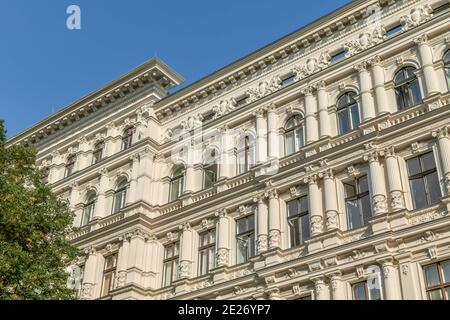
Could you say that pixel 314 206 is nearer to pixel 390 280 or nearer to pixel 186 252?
pixel 390 280

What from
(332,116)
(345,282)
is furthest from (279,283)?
(332,116)

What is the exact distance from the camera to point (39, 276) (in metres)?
20.8

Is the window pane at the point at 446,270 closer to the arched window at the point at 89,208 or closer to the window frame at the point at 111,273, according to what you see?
the window frame at the point at 111,273

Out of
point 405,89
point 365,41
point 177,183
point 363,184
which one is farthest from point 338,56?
point 177,183

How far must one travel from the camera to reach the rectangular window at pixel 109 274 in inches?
1148

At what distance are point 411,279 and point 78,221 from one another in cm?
1939

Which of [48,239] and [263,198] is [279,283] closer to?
[263,198]

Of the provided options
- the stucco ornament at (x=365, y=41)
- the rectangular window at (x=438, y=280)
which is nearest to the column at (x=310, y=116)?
the stucco ornament at (x=365, y=41)

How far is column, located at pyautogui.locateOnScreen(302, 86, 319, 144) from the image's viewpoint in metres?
26.3

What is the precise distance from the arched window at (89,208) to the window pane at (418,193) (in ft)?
58.3

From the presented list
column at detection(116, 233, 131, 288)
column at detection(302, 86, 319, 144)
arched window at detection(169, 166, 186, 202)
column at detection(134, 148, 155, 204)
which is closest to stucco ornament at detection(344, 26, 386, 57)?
column at detection(302, 86, 319, 144)

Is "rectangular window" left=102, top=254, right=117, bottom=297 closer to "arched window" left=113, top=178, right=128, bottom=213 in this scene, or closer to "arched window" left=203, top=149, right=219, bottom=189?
"arched window" left=113, top=178, right=128, bottom=213

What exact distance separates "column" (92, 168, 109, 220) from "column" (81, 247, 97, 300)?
210 centimetres
